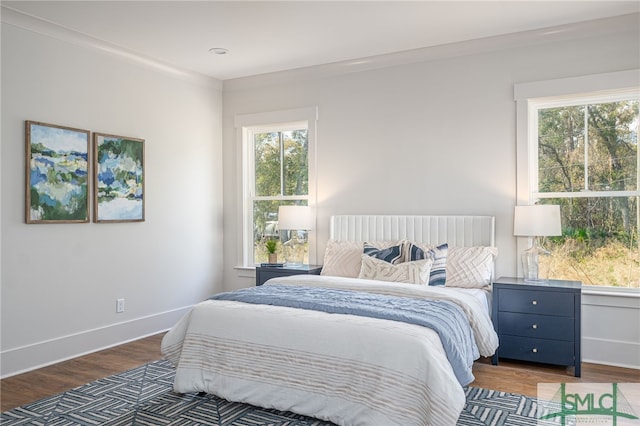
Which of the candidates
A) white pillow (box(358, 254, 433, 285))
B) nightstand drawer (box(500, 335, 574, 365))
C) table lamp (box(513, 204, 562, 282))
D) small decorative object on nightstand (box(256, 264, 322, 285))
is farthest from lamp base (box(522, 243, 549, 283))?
small decorative object on nightstand (box(256, 264, 322, 285))

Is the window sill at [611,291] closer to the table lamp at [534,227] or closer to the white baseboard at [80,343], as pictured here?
the table lamp at [534,227]

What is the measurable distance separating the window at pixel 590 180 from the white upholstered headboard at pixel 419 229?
1.45ft

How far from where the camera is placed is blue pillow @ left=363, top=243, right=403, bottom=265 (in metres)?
4.11

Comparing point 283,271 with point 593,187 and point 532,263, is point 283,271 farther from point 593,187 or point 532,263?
point 593,187

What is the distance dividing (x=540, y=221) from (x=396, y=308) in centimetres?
158

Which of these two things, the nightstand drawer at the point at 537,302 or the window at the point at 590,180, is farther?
the window at the point at 590,180

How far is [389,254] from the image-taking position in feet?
13.7

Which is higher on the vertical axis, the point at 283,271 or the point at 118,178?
the point at 118,178

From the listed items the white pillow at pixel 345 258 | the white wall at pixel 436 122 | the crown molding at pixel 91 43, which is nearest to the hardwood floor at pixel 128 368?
the white wall at pixel 436 122

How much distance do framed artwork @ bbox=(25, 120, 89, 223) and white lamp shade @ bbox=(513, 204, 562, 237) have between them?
3642 millimetres

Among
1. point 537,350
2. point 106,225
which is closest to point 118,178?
point 106,225

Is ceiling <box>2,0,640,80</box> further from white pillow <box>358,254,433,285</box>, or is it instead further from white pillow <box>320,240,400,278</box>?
white pillow <box>358,254,433,285</box>

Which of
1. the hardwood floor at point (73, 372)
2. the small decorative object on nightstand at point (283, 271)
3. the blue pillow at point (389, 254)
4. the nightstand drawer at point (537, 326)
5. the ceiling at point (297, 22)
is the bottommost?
the hardwood floor at point (73, 372)

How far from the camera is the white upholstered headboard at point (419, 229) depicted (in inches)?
168
